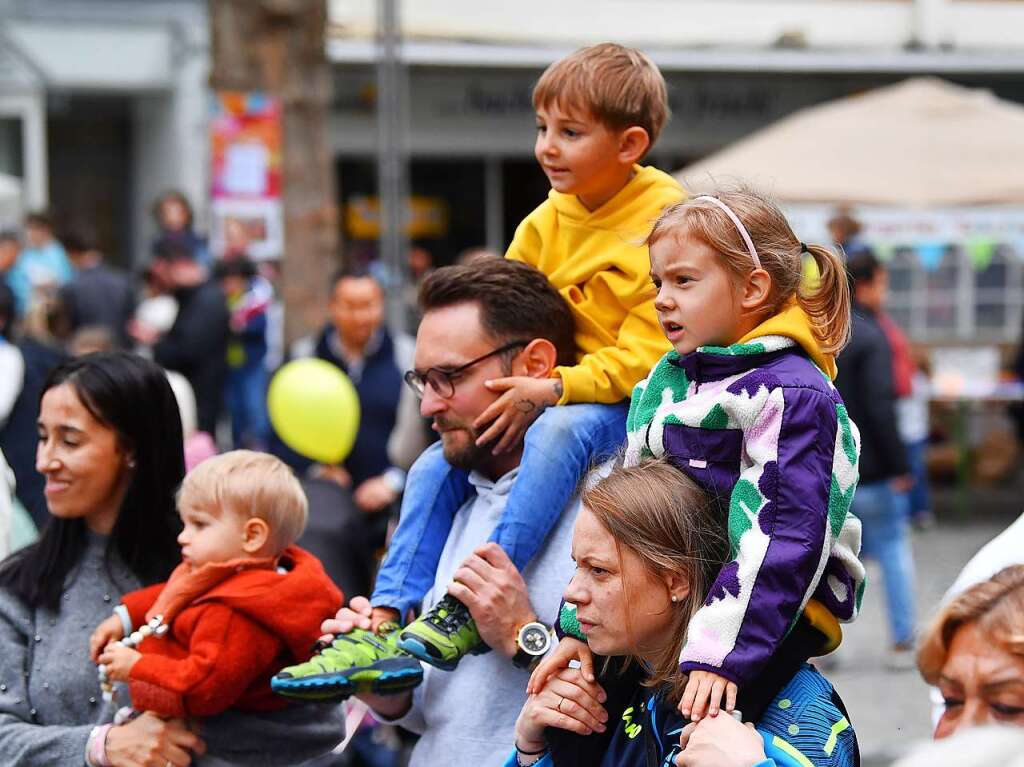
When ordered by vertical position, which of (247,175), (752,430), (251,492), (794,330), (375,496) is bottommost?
(375,496)

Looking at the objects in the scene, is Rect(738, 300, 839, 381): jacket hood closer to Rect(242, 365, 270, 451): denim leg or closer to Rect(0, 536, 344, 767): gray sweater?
Rect(0, 536, 344, 767): gray sweater

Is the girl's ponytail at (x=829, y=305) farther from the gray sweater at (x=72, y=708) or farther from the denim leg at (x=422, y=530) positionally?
the gray sweater at (x=72, y=708)

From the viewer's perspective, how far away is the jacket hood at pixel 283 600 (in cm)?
286

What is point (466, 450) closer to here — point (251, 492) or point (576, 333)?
point (576, 333)

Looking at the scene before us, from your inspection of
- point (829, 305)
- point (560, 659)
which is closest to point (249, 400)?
point (560, 659)

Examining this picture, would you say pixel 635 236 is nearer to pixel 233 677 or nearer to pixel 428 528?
pixel 428 528

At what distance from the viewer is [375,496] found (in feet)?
20.2

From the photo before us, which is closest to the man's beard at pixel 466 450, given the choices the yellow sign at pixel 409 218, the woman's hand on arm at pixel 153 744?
the woman's hand on arm at pixel 153 744

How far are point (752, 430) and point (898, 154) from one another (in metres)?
9.88

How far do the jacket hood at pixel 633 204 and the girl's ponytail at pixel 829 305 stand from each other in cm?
48

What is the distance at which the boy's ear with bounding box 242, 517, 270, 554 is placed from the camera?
2.95 m

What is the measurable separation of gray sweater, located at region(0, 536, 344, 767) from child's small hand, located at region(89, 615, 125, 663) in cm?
12

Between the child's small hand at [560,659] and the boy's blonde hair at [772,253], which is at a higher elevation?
the boy's blonde hair at [772,253]

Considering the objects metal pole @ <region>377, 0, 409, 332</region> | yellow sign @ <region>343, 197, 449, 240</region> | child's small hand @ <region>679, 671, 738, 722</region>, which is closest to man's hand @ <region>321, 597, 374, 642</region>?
child's small hand @ <region>679, 671, 738, 722</region>
